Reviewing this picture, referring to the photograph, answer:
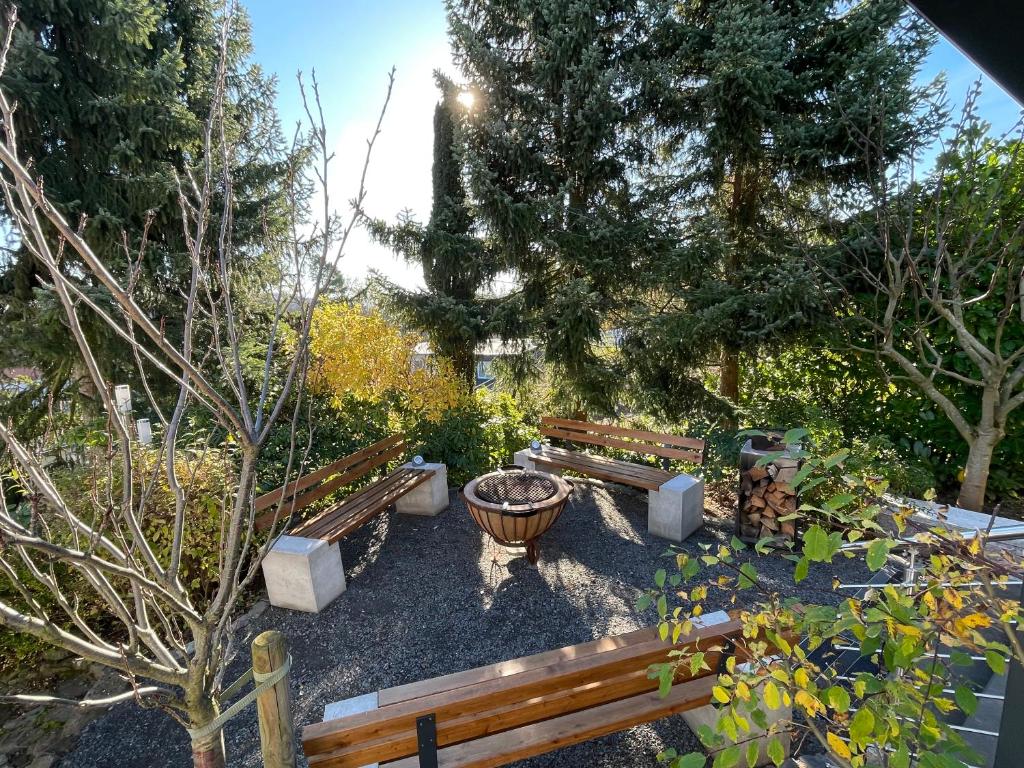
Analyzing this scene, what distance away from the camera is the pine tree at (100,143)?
446 centimetres

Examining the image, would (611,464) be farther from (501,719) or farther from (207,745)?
(207,745)

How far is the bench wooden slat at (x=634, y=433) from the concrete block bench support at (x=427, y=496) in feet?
5.43

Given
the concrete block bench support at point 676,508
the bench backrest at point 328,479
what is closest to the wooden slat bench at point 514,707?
the bench backrest at point 328,479

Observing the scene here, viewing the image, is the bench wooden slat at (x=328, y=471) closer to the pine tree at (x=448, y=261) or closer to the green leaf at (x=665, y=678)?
the pine tree at (x=448, y=261)

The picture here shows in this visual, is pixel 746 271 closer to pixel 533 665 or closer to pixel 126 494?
pixel 533 665

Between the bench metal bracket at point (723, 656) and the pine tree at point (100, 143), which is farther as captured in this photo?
the pine tree at point (100, 143)

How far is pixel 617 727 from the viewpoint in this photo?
72.9 inches

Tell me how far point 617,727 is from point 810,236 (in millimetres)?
5912

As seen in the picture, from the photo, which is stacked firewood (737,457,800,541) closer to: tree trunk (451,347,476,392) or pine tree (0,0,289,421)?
tree trunk (451,347,476,392)

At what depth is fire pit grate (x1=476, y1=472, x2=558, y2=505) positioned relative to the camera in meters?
3.84

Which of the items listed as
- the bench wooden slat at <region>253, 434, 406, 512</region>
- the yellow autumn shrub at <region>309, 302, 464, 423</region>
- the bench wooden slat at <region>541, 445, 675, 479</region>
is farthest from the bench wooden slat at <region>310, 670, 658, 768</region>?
the yellow autumn shrub at <region>309, 302, 464, 423</region>

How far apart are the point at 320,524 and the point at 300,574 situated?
429 millimetres

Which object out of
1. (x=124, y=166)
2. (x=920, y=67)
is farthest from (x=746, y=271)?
(x=124, y=166)

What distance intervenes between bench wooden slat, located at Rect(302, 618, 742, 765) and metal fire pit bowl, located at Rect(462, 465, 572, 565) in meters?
1.72
